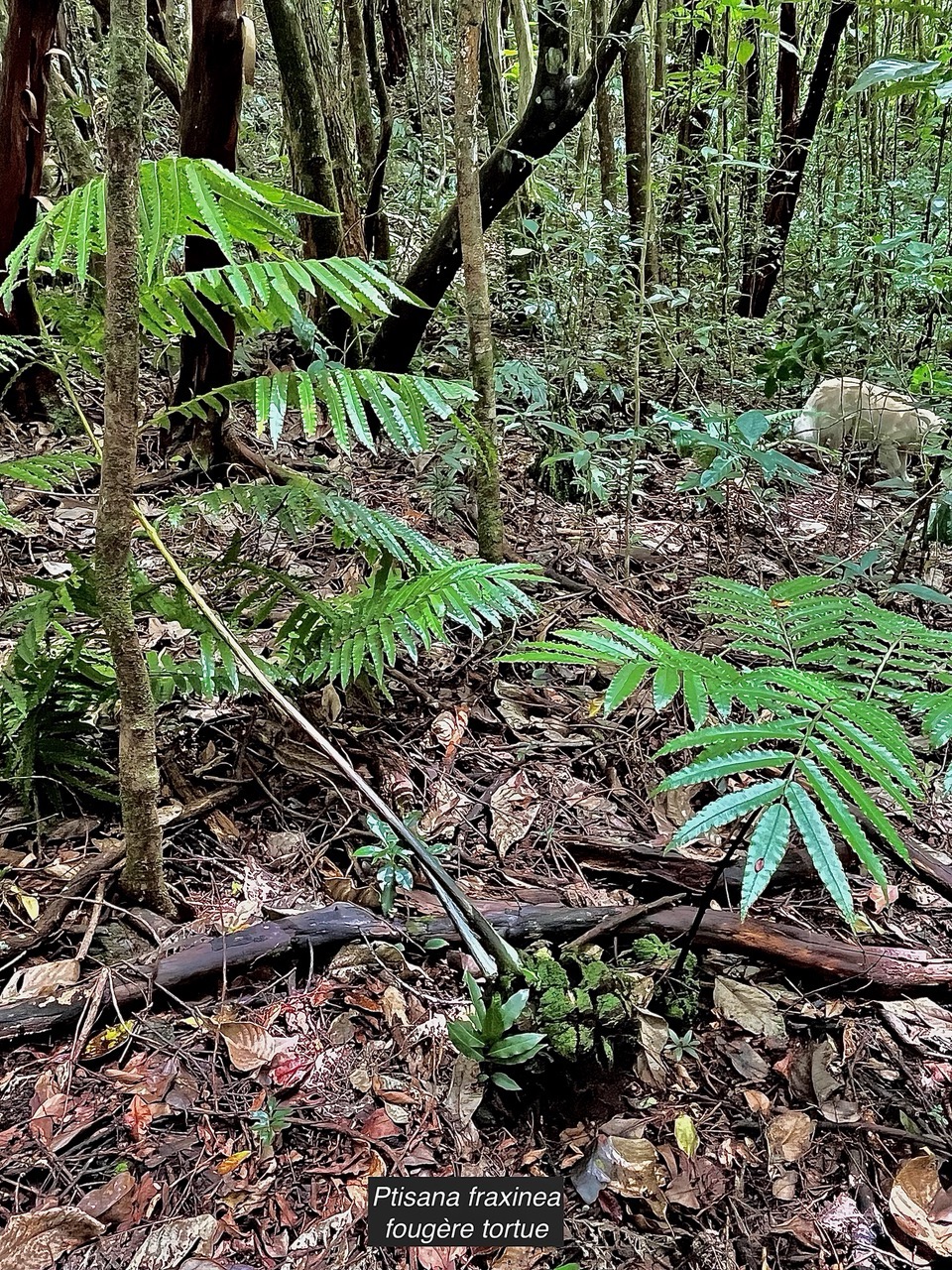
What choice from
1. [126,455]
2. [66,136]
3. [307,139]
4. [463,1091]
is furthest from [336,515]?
[66,136]

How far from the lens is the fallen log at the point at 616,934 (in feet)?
5.41

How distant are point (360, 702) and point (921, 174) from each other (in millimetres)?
5366

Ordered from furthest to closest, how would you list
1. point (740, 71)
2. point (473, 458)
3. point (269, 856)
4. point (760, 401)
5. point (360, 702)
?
1. point (740, 71)
2. point (760, 401)
3. point (473, 458)
4. point (360, 702)
5. point (269, 856)

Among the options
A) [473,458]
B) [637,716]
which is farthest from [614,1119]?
[473,458]

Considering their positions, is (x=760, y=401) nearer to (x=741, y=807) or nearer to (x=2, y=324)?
(x=2, y=324)

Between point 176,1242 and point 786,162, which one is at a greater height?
point 786,162

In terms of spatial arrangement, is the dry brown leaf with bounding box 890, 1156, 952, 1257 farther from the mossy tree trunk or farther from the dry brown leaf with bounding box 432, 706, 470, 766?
the mossy tree trunk

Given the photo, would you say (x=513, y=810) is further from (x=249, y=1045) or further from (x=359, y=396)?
(x=359, y=396)

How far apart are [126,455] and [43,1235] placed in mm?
1204

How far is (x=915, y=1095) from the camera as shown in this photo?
1575 mm

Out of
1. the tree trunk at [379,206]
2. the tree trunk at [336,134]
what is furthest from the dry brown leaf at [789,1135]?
the tree trunk at [379,206]

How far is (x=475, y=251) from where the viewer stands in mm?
2572

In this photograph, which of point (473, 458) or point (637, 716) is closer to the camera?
point (637, 716)

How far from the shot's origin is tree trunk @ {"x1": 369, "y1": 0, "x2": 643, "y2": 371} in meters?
3.28
